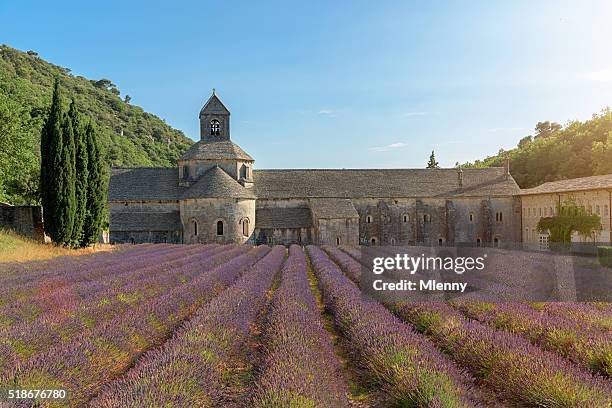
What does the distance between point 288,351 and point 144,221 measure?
116 feet

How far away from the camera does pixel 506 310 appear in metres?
9.62

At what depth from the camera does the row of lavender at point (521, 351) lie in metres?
5.30

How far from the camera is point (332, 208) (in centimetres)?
3984

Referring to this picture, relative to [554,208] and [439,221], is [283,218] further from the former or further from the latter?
[554,208]

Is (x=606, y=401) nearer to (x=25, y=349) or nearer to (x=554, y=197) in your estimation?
(x=25, y=349)

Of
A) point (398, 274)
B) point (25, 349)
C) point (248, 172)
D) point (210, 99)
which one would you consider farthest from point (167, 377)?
point (210, 99)

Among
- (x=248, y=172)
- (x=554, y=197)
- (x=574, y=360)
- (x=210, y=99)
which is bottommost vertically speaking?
(x=574, y=360)

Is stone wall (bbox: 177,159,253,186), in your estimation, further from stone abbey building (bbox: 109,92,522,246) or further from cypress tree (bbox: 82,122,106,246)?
cypress tree (bbox: 82,122,106,246)

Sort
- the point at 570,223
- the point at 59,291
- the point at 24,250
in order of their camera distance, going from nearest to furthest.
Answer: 1. the point at 59,291
2. the point at 24,250
3. the point at 570,223

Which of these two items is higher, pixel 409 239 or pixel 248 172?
pixel 248 172

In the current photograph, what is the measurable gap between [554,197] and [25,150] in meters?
36.9

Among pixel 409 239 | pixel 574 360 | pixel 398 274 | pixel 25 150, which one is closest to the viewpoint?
pixel 574 360

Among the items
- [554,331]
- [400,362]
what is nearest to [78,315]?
[400,362]

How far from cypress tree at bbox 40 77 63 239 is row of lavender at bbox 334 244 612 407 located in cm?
2153
